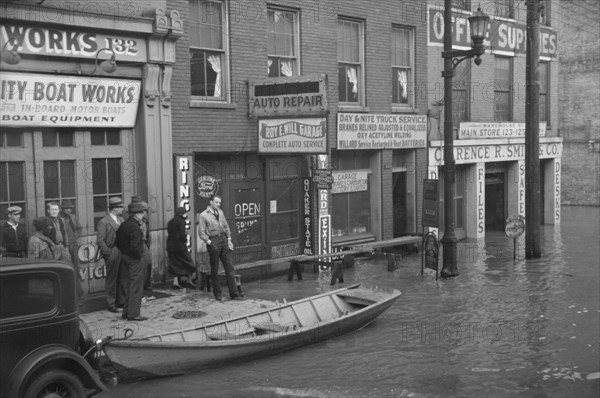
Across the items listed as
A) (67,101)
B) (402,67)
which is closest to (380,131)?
(402,67)

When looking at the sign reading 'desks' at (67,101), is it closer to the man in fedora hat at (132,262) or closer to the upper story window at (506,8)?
the man in fedora hat at (132,262)

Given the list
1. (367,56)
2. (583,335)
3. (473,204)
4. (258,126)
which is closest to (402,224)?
(473,204)

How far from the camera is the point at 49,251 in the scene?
1205 cm

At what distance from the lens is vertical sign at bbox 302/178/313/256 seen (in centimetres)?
1850

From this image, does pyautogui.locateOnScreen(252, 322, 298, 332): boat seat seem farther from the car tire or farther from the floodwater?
the car tire

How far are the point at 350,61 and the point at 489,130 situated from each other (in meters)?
6.90

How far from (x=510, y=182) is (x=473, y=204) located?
2888mm

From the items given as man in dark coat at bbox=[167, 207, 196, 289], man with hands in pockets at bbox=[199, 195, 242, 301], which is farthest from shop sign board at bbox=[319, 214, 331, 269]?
man with hands in pockets at bbox=[199, 195, 242, 301]

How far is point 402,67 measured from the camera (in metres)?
21.5

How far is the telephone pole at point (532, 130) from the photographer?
1969 cm

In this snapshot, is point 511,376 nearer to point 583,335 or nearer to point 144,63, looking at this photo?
point 583,335

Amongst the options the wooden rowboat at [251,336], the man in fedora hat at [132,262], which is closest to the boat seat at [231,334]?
the wooden rowboat at [251,336]

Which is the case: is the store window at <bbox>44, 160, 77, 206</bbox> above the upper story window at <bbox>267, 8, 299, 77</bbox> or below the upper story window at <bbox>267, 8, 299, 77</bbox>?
below

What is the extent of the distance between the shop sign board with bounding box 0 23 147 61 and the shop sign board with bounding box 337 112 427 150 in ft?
21.3
